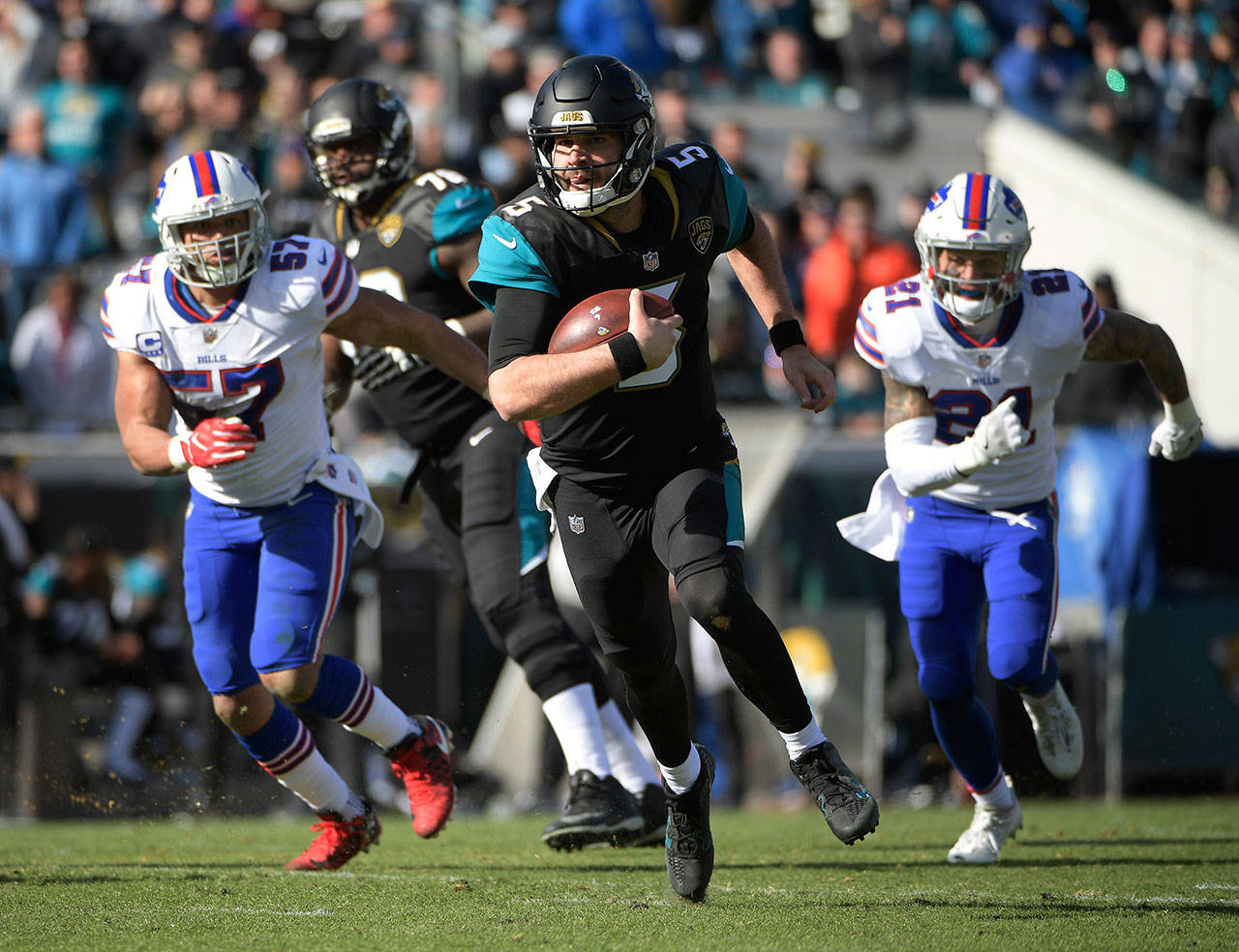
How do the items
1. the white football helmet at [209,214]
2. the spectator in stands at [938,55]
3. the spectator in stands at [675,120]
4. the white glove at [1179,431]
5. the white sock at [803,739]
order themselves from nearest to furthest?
the white sock at [803,739] < the white football helmet at [209,214] < the white glove at [1179,431] < the spectator in stands at [675,120] < the spectator in stands at [938,55]

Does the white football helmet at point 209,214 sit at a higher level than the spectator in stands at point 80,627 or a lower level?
higher

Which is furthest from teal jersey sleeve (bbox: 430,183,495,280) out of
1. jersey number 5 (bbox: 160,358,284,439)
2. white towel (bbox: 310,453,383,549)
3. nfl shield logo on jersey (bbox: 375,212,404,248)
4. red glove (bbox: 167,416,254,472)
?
red glove (bbox: 167,416,254,472)

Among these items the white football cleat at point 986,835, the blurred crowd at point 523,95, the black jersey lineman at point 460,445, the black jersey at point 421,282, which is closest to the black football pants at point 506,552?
the black jersey lineman at point 460,445

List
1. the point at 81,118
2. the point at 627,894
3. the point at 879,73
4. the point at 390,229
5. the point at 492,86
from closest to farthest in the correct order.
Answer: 1. the point at 627,894
2. the point at 390,229
3. the point at 81,118
4. the point at 492,86
5. the point at 879,73

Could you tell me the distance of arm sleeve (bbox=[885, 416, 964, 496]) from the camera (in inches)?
194

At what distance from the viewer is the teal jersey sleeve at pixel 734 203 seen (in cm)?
479

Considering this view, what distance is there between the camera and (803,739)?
14.6 feet

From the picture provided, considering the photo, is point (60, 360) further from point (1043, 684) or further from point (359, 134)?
point (1043, 684)

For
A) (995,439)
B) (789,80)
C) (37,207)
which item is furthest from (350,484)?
(789,80)

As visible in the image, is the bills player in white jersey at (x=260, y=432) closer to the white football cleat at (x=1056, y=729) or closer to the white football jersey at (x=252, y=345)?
the white football jersey at (x=252, y=345)

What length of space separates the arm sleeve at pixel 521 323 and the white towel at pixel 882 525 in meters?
1.70

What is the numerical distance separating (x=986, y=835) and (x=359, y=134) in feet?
10.9

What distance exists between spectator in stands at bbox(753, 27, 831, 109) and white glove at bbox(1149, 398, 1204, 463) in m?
8.03

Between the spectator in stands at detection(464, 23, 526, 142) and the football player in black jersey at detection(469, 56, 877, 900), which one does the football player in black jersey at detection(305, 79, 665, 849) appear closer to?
the football player in black jersey at detection(469, 56, 877, 900)
